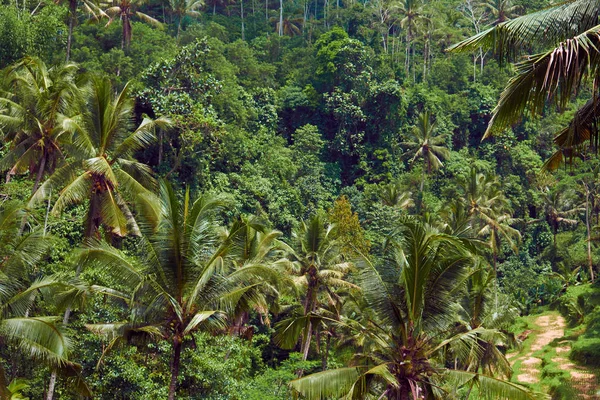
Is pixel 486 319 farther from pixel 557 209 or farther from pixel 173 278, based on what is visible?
pixel 557 209

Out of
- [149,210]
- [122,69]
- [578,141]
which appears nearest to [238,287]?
[149,210]

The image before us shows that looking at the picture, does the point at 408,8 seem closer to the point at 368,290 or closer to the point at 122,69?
the point at 122,69

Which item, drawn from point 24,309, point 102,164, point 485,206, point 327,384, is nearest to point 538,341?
point 485,206

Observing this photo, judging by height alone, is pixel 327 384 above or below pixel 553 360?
above

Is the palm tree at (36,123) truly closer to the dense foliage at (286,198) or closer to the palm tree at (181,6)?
the dense foliage at (286,198)

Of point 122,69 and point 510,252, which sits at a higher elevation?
point 122,69

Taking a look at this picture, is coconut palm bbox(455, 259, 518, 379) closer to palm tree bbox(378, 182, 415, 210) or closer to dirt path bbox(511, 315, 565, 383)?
dirt path bbox(511, 315, 565, 383)

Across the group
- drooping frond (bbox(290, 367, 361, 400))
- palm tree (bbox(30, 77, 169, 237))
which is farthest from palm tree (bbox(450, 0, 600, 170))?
palm tree (bbox(30, 77, 169, 237))
